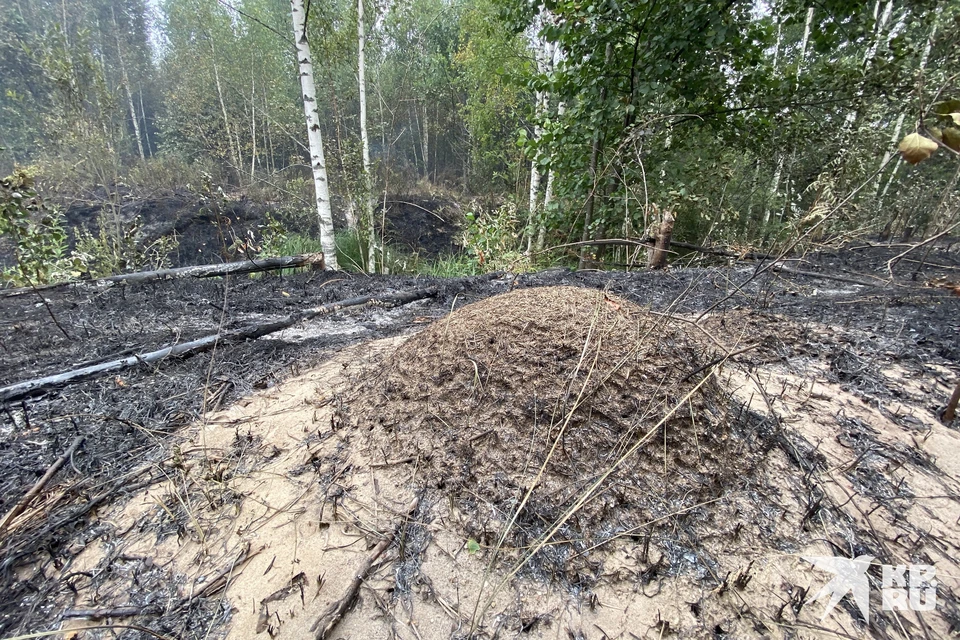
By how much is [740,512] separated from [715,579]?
32 cm

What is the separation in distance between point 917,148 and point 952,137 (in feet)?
0.66

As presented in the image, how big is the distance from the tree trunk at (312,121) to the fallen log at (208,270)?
663 millimetres

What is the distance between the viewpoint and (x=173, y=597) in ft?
3.97

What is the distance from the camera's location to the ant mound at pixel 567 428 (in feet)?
4.48

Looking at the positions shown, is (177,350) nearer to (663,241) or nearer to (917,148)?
(917,148)

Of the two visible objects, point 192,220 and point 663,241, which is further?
point 192,220

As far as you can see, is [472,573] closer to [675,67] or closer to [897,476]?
[897,476]

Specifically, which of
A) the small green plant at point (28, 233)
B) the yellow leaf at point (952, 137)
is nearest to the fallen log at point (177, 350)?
the small green plant at point (28, 233)

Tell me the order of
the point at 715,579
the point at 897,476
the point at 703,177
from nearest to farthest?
1. the point at 715,579
2. the point at 897,476
3. the point at 703,177

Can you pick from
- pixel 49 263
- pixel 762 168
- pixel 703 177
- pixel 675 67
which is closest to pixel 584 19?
pixel 675 67

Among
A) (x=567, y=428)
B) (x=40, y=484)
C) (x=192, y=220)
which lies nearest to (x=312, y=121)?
(x=40, y=484)

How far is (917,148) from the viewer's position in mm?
935

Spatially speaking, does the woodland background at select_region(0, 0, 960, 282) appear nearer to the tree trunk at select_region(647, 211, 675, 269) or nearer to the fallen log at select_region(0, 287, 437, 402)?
the tree trunk at select_region(647, 211, 675, 269)

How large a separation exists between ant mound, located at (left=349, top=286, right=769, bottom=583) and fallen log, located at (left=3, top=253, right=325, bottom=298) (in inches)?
145
